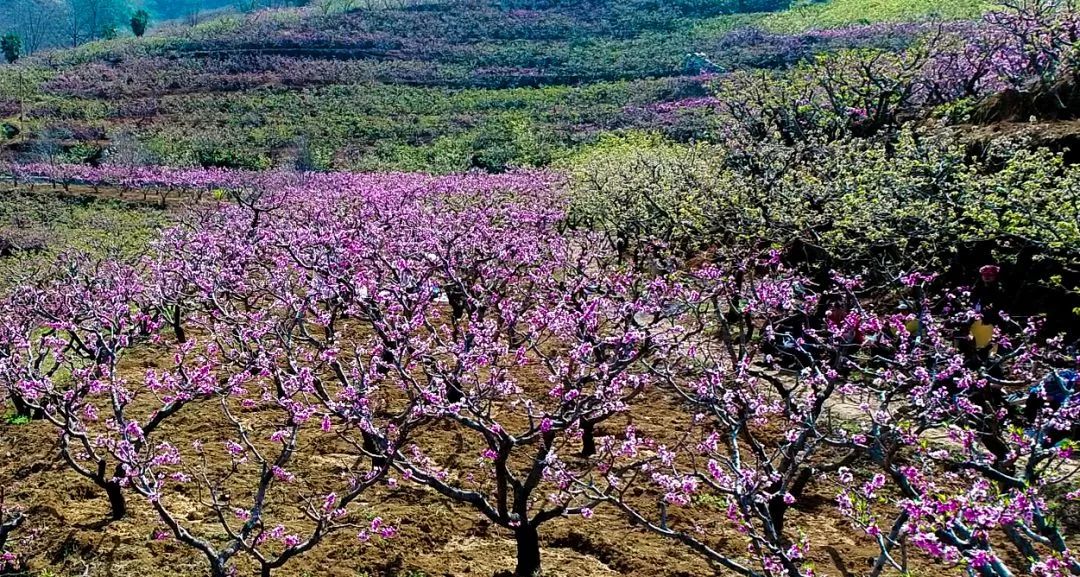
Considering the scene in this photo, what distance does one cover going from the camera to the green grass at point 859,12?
64175 mm

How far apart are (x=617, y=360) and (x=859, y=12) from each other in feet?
298

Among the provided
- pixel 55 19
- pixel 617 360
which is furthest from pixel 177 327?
pixel 55 19

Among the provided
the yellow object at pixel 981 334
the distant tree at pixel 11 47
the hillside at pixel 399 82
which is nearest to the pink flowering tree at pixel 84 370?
the yellow object at pixel 981 334

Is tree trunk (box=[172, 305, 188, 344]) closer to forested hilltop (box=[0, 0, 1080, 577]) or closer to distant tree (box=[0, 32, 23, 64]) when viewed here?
forested hilltop (box=[0, 0, 1080, 577])

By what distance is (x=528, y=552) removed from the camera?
287 inches

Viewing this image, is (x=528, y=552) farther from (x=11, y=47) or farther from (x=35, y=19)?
(x=35, y=19)

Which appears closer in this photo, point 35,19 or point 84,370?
point 84,370

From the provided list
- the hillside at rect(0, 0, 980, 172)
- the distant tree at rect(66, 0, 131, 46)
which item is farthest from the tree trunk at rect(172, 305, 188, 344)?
the distant tree at rect(66, 0, 131, 46)

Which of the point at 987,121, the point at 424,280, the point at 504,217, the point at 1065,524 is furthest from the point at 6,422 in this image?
the point at 987,121

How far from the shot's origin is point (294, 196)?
31.8 meters

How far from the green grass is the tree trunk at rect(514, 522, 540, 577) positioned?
6712cm

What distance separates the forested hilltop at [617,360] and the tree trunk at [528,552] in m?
0.04

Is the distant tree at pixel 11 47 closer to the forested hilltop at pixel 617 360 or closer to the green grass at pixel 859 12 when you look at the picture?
the forested hilltop at pixel 617 360

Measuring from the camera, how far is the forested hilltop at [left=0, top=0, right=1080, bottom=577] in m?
7.09
